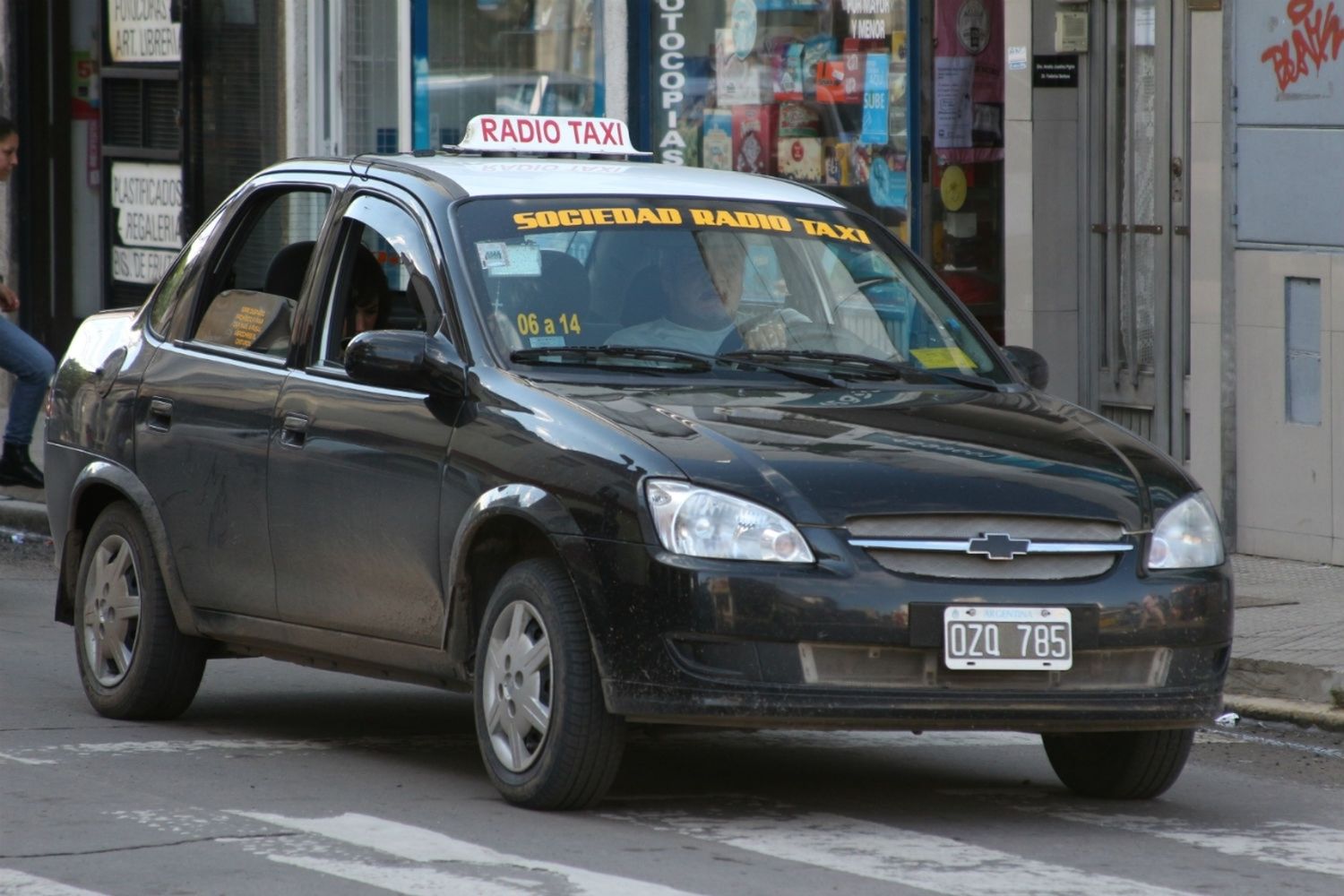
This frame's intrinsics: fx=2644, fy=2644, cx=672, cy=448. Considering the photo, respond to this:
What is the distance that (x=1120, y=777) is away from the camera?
22.6ft

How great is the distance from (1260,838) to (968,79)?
26.2ft

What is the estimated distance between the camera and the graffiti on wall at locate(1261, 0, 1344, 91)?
11.4 meters

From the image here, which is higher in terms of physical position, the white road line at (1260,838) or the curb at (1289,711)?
the white road line at (1260,838)

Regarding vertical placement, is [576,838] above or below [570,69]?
below

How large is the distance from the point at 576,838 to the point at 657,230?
191cm

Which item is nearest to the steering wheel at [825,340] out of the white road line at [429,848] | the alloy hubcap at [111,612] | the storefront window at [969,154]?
the white road line at [429,848]

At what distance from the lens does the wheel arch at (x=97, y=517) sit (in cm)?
782

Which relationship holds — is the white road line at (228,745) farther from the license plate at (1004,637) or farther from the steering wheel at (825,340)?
the license plate at (1004,637)

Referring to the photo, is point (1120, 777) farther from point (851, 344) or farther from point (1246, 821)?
point (851, 344)

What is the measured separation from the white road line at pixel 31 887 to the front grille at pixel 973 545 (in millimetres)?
1879

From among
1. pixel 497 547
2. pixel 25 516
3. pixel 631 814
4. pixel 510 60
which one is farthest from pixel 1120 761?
pixel 510 60

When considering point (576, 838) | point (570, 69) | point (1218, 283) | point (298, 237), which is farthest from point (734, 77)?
point (576, 838)

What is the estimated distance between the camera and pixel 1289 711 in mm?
8617

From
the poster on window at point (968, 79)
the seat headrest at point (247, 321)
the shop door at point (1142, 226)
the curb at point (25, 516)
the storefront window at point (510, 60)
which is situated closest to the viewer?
the seat headrest at point (247, 321)
